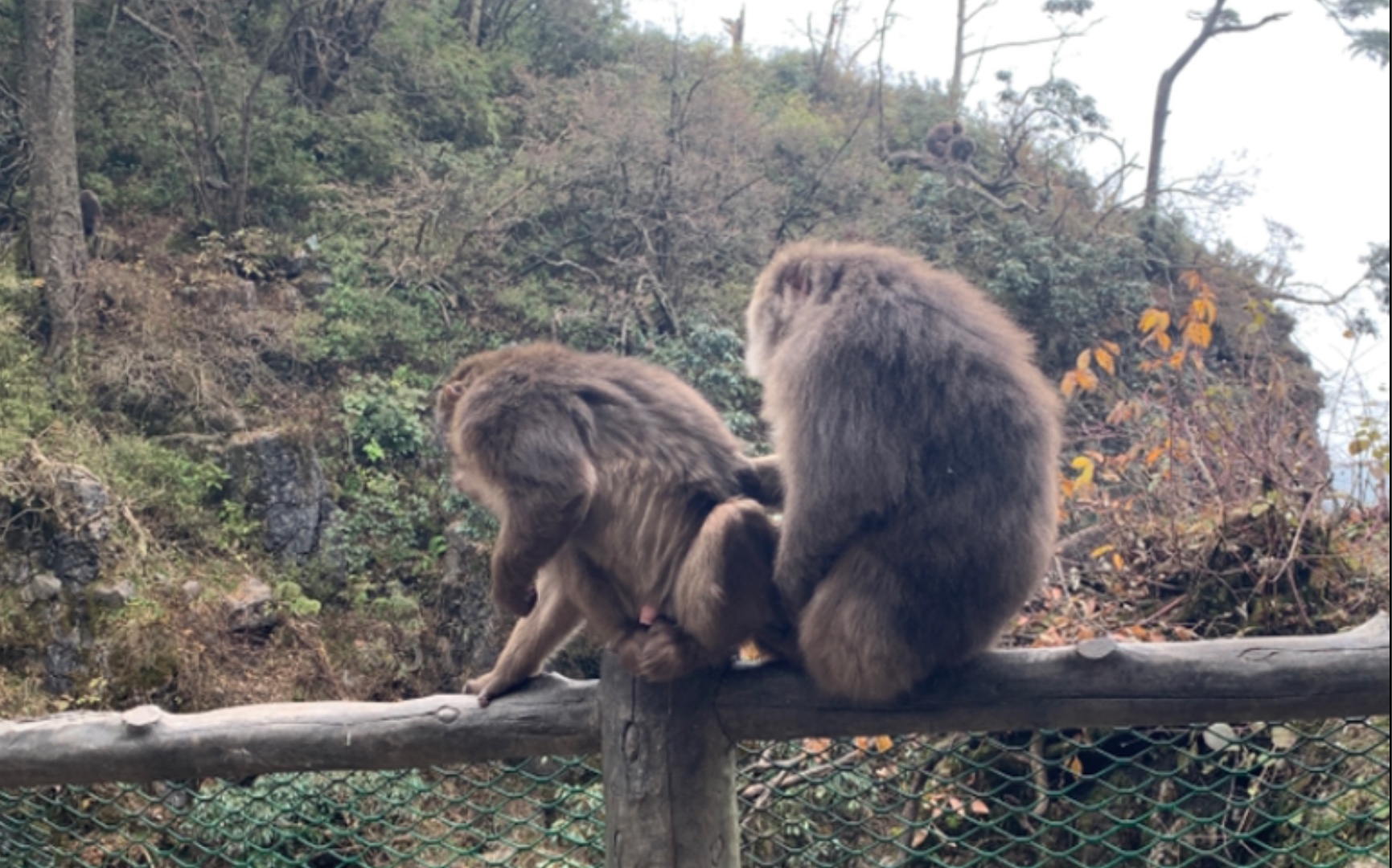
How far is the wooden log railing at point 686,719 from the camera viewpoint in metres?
2.37

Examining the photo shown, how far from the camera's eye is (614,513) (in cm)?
301

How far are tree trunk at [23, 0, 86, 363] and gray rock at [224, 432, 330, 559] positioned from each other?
2005 mm

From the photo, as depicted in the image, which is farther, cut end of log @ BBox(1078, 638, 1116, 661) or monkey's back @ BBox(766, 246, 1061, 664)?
monkey's back @ BBox(766, 246, 1061, 664)

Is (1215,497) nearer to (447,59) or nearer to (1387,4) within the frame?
(1387,4)

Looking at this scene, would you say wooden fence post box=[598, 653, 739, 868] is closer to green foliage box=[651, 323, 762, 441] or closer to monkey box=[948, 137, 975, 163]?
green foliage box=[651, 323, 762, 441]

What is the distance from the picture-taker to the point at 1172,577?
18.1ft

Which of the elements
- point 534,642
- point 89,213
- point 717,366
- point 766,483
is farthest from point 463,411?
point 89,213

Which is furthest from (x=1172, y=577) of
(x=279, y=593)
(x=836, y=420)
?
(x=279, y=593)

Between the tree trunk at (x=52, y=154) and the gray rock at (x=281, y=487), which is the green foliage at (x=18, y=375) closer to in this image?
the tree trunk at (x=52, y=154)

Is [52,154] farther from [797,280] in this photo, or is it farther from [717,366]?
[797,280]

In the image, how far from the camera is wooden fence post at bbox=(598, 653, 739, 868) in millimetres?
2586

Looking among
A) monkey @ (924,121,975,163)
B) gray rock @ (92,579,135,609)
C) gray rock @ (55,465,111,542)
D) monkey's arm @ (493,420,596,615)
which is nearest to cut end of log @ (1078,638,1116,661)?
monkey's arm @ (493,420,596,615)

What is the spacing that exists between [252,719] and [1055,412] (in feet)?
6.73

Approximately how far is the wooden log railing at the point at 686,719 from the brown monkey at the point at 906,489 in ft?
0.37
